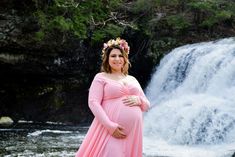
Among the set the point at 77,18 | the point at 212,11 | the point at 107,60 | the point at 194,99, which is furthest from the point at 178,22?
the point at 107,60

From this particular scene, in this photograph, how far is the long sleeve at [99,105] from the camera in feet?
13.2

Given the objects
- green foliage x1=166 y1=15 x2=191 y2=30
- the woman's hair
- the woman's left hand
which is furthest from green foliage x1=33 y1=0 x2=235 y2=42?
the woman's left hand

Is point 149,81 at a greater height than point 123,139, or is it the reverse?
point 123,139

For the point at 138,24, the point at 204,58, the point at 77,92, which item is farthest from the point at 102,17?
the point at 204,58

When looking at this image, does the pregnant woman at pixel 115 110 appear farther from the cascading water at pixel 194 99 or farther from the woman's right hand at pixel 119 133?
the cascading water at pixel 194 99

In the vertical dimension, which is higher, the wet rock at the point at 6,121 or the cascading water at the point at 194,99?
the cascading water at the point at 194,99

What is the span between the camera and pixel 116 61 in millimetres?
4188

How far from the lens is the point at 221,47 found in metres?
16.3

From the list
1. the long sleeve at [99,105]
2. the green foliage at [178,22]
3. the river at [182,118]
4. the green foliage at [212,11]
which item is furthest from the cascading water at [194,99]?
the long sleeve at [99,105]

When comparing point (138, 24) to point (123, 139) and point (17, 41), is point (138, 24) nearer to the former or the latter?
point (17, 41)

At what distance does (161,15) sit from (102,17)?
359 cm

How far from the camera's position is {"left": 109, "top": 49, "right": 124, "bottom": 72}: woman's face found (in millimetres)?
4195

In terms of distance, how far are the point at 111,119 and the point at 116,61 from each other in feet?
1.57

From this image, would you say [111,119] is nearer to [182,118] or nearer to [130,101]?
[130,101]
